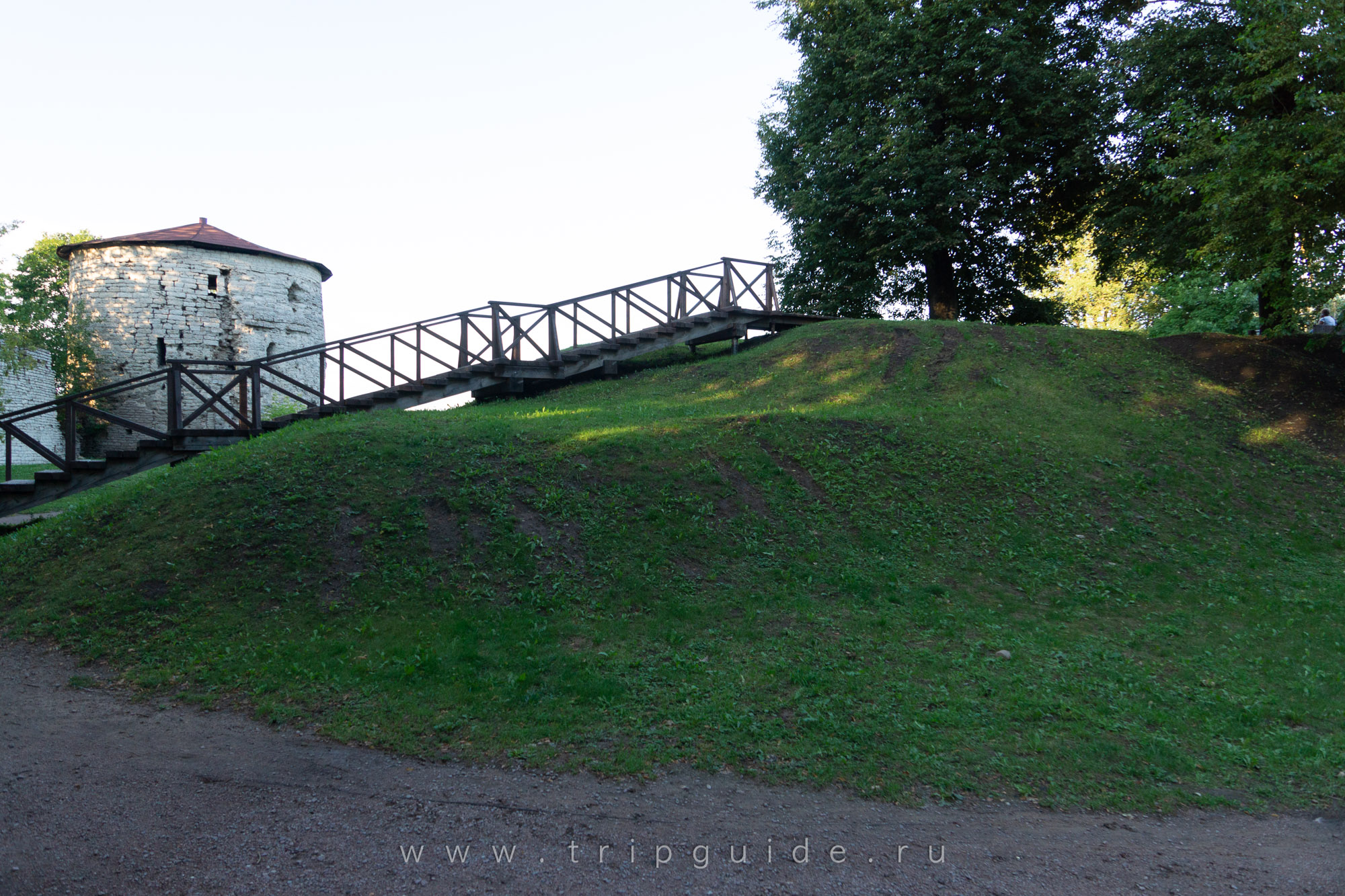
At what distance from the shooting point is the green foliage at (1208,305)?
22438 millimetres

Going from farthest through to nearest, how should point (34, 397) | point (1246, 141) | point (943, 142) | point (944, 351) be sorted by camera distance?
point (34, 397) → point (943, 142) → point (944, 351) → point (1246, 141)

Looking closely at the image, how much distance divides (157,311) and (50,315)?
9.20m

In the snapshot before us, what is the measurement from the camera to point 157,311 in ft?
78.9

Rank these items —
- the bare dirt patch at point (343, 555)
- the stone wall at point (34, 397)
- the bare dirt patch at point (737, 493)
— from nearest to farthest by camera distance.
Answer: the bare dirt patch at point (343, 555) < the bare dirt patch at point (737, 493) < the stone wall at point (34, 397)

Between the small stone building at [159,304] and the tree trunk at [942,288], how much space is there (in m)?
18.7

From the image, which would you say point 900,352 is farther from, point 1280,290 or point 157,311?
point 157,311

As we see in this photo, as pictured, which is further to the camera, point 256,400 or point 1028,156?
point 1028,156

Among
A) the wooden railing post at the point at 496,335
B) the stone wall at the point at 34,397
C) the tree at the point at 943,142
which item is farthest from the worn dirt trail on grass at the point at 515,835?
the stone wall at the point at 34,397

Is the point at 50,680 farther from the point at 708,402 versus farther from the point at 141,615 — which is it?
the point at 708,402

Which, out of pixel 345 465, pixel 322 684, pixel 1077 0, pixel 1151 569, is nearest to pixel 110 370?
pixel 345 465

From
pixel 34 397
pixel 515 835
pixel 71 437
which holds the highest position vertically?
pixel 34 397

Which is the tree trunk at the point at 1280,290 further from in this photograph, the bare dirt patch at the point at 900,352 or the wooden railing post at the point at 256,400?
the wooden railing post at the point at 256,400

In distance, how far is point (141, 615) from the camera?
7.39 metres

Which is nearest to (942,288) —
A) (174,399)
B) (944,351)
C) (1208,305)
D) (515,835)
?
(944,351)
